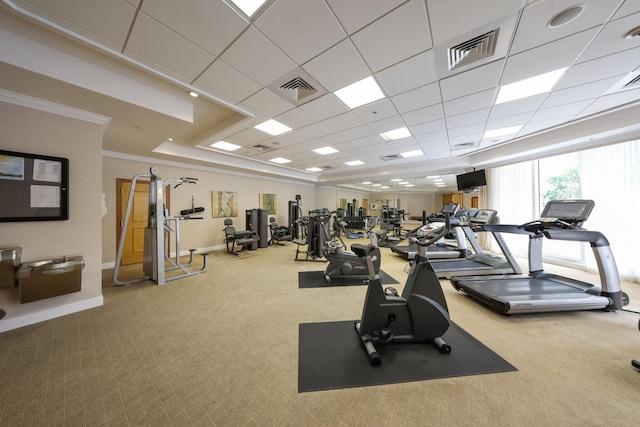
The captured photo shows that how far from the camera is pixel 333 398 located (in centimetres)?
141

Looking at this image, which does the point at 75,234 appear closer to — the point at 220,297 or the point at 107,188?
the point at 220,297

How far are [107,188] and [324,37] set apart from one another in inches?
226

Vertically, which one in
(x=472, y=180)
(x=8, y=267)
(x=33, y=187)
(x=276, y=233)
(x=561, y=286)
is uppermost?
(x=472, y=180)

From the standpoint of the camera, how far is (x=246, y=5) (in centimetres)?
164

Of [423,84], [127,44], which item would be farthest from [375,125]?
[127,44]

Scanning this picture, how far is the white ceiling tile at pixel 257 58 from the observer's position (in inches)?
77.8

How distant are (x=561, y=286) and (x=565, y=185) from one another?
3.46 m

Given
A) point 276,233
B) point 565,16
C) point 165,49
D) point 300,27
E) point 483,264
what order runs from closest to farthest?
1. point 565,16
2. point 300,27
3. point 165,49
4. point 483,264
5. point 276,233

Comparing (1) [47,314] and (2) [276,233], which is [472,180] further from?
(1) [47,314]

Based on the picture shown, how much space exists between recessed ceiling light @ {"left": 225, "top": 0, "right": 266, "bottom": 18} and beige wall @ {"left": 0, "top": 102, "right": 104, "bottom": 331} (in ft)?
8.87

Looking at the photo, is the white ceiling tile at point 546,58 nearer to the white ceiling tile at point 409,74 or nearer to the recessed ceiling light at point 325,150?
A: the white ceiling tile at point 409,74

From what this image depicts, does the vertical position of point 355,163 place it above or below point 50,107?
above

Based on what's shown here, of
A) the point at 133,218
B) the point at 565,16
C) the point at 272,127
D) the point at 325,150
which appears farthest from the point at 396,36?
the point at 133,218

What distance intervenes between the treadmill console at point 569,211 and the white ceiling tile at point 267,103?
4.19 metres
